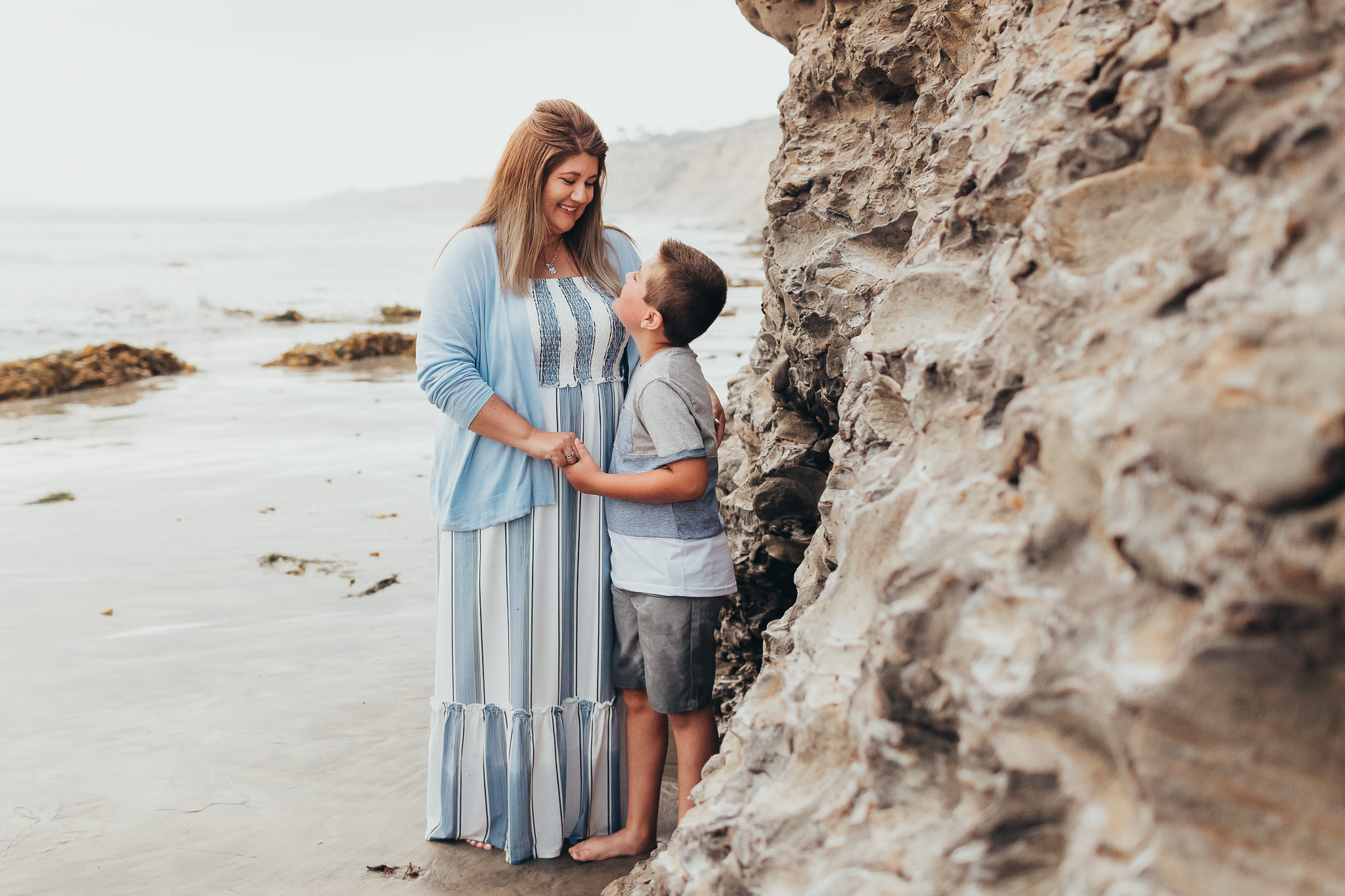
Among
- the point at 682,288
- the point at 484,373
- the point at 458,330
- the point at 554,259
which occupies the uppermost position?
the point at 554,259

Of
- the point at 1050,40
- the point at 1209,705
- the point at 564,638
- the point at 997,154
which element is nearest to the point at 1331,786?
the point at 1209,705

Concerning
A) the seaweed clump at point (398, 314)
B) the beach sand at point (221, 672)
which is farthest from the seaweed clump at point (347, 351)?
the seaweed clump at point (398, 314)

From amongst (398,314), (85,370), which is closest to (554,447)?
(85,370)

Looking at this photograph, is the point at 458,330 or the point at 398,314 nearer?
the point at 458,330

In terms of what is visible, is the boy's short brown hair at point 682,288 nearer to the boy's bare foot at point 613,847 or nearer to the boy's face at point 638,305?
the boy's face at point 638,305

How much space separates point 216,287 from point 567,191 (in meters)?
24.9

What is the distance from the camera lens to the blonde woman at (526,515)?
2738 mm

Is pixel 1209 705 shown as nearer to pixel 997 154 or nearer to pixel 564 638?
pixel 997 154

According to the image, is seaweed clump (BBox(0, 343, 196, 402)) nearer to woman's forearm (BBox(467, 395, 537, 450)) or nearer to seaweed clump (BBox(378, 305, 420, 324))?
seaweed clump (BBox(378, 305, 420, 324))

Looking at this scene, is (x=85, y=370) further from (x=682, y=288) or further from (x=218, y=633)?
(x=682, y=288)

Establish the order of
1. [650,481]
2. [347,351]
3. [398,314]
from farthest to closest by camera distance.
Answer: [398,314] < [347,351] < [650,481]

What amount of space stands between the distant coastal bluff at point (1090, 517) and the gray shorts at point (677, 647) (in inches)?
26.1

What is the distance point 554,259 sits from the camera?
9.61 feet

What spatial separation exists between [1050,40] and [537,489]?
1.73 meters
